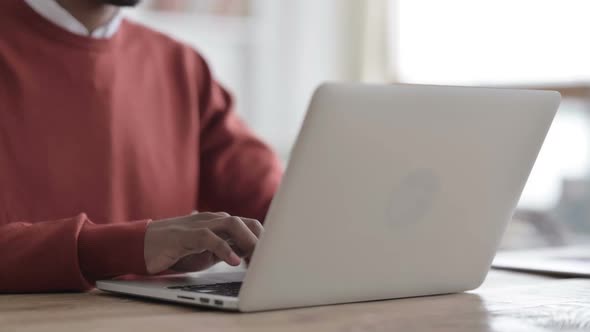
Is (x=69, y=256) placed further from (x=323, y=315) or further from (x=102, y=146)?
(x=102, y=146)

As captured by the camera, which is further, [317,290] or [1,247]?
[1,247]

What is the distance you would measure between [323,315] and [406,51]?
11.2ft

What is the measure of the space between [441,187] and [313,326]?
238 mm

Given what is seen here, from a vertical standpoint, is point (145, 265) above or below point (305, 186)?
below

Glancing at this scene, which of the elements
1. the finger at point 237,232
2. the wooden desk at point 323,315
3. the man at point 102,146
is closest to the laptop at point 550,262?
the wooden desk at point 323,315

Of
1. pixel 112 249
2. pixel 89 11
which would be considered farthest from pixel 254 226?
pixel 89 11

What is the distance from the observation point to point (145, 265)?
1141mm

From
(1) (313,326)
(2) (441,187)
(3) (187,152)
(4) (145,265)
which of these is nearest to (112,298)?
(4) (145,265)

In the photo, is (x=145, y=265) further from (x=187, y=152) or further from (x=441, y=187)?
(x=187, y=152)

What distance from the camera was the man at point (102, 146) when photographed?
45.7 inches

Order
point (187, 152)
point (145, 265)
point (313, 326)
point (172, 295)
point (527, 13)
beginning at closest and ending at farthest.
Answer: point (313, 326) → point (172, 295) → point (145, 265) → point (187, 152) → point (527, 13)

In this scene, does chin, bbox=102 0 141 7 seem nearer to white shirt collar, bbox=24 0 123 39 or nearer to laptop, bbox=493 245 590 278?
white shirt collar, bbox=24 0 123 39

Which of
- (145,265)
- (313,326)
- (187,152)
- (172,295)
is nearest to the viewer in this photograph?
(313,326)

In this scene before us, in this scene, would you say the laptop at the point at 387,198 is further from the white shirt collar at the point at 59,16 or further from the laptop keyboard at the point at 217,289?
the white shirt collar at the point at 59,16
